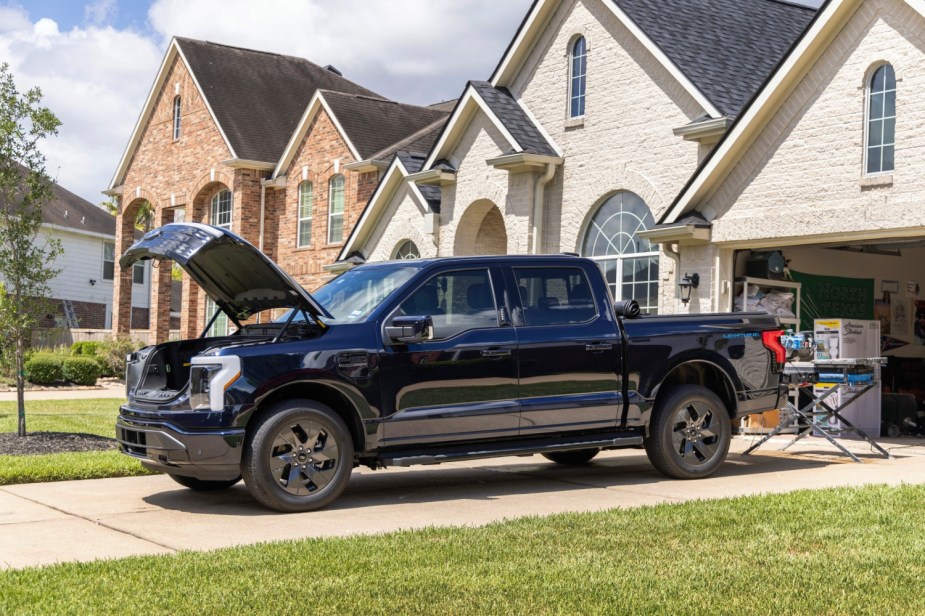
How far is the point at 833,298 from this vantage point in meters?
17.6

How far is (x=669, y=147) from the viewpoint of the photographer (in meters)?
17.9

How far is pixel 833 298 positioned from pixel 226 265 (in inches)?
447

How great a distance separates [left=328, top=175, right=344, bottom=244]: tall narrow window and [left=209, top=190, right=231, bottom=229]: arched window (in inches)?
199

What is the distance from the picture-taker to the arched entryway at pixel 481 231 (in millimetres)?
21953

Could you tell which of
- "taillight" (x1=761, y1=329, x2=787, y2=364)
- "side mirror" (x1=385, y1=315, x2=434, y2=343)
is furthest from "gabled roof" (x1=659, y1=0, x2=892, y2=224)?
"side mirror" (x1=385, y1=315, x2=434, y2=343)

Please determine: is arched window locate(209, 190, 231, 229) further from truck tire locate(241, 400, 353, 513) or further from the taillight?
truck tire locate(241, 400, 353, 513)

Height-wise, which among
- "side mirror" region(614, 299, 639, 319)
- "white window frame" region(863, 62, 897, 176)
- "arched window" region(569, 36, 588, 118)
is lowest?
"side mirror" region(614, 299, 639, 319)

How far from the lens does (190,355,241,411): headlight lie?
8445 millimetres

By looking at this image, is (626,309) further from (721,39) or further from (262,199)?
(262,199)

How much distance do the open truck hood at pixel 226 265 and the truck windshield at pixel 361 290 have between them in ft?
0.85

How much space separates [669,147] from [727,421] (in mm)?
8184

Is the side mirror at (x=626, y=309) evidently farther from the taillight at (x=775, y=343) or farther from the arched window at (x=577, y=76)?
the arched window at (x=577, y=76)

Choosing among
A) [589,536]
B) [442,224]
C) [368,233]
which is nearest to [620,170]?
[442,224]

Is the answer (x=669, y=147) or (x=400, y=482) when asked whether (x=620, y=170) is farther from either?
(x=400, y=482)
